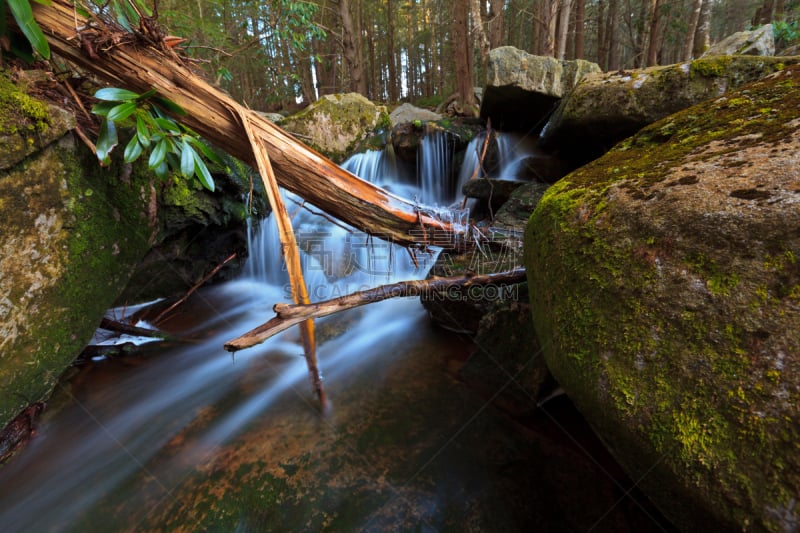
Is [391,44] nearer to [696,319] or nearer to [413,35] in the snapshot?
[413,35]

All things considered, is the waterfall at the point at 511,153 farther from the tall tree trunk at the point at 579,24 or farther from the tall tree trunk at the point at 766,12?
the tall tree trunk at the point at 766,12

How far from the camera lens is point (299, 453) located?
2098 millimetres

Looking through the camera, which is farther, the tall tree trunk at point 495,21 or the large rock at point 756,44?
the tall tree trunk at point 495,21

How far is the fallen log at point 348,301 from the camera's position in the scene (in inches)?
63.1

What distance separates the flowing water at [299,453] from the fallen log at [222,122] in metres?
1.29

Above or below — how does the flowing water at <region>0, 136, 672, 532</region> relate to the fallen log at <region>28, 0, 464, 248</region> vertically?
below

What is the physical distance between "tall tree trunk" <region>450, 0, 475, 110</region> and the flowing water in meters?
8.00

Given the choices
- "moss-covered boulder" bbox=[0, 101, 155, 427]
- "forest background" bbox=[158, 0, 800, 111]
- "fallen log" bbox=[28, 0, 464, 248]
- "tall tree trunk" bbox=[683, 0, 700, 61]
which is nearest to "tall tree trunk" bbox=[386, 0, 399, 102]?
"forest background" bbox=[158, 0, 800, 111]

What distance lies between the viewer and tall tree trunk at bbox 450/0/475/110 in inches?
326

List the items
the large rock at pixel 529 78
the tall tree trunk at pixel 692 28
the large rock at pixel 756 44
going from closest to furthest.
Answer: the large rock at pixel 756 44 < the large rock at pixel 529 78 < the tall tree trunk at pixel 692 28

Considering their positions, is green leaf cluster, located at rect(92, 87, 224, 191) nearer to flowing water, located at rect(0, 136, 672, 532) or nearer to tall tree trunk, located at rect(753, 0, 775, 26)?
flowing water, located at rect(0, 136, 672, 532)

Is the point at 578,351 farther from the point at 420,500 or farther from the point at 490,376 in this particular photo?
the point at 490,376

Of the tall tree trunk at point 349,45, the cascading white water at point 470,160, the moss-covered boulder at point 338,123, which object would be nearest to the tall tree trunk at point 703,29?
the cascading white water at point 470,160

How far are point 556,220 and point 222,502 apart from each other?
226 centimetres
